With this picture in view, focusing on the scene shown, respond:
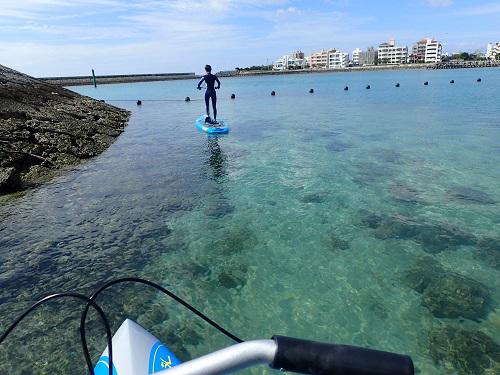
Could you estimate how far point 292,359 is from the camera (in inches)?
65.6

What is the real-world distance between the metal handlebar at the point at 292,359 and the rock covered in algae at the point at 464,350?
173 inches

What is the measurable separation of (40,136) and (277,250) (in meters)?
15.0

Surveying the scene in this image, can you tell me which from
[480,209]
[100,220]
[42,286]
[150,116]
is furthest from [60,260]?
[150,116]

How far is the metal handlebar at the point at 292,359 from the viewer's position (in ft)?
5.34

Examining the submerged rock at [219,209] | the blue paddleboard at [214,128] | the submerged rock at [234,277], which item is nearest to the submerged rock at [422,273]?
the submerged rock at [234,277]

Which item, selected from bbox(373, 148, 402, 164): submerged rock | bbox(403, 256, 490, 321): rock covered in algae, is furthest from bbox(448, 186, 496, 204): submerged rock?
bbox(403, 256, 490, 321): rock covered in algae

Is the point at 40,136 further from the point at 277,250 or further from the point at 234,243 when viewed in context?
the point at 277,250

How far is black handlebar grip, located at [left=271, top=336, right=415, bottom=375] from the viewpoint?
1590 mm

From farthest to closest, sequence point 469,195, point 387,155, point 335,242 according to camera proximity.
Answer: point 387,155 → point 469,195 → point 335,242

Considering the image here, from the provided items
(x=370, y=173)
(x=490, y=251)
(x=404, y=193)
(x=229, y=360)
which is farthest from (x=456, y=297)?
(x=370, y=173)

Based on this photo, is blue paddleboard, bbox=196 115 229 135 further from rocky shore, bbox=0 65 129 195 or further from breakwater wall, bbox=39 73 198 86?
breakwater wall, bbox=39 73 198 86

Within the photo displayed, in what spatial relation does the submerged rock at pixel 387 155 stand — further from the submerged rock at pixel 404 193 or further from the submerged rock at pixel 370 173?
the submerged rock at pixel 404 193

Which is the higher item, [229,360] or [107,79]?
[107,79]

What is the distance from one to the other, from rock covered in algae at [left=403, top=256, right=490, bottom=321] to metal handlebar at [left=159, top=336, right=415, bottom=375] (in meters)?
5.29
